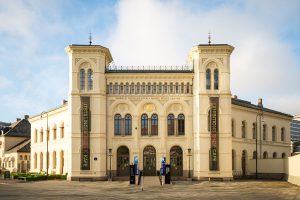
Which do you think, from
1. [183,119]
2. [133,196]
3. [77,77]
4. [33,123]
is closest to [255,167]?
[183,119]

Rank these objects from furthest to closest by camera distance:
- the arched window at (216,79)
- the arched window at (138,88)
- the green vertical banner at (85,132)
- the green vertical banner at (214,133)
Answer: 1. the arched window at (138,88)
2. the arched window at (216,79)
3. the green vertical banner at (85,132)
4. the green vertical banner at (214,133)

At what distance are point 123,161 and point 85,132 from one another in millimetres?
5777

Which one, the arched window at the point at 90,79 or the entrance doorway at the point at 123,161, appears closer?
the arched window at the point at 90,79

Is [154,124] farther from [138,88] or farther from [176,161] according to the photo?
[176,161]

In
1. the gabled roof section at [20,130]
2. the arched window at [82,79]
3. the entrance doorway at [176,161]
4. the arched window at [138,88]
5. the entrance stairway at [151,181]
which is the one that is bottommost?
the entrance stairway at [151,181]

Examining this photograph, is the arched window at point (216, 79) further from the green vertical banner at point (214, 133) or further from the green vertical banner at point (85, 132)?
the green vertical banner at point (85, 132)

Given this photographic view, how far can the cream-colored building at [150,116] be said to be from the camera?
2121 inches

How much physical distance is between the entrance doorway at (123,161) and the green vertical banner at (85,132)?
3.90 meters

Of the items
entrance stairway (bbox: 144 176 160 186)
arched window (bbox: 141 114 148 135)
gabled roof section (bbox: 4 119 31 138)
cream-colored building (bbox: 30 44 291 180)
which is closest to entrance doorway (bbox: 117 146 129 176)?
cream-colored building (bbox: 30 44 291 180)

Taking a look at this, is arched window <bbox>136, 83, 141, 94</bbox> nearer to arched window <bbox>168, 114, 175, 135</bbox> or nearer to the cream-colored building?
the cream-colored building

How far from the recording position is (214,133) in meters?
53.8

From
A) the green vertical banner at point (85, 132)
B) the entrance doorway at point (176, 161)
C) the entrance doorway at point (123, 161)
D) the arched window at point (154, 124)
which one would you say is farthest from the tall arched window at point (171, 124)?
the green vertical banner at point (85, 132)

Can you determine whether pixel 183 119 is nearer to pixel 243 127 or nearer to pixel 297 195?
pixel 243 127

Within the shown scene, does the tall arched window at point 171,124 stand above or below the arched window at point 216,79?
below
